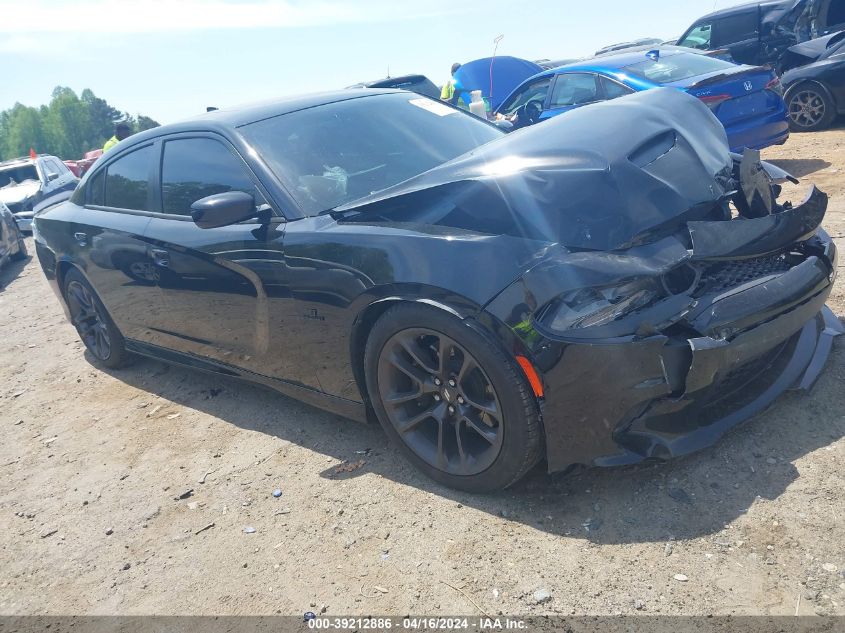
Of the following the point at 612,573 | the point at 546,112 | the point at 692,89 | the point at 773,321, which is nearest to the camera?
the point at 612,573

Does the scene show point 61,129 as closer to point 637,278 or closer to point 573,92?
point 573,92

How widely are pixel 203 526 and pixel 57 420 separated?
83.7 inches

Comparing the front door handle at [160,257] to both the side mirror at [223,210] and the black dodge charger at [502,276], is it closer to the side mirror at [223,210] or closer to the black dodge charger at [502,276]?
the black dodge charger at [502,276]

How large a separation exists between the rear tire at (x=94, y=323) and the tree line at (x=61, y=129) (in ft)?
291

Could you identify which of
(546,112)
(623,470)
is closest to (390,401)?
(623,470)

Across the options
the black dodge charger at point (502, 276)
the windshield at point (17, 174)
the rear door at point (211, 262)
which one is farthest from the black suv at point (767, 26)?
the windshield at point (17, 174)

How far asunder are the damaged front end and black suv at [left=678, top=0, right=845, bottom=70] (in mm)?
11723

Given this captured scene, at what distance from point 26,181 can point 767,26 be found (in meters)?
15.5

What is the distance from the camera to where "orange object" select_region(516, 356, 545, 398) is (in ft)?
8.03

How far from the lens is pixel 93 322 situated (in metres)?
5.27

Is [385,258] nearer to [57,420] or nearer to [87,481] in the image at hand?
[87,481]

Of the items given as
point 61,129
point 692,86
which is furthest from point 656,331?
point 61,129

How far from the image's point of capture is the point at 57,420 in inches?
183

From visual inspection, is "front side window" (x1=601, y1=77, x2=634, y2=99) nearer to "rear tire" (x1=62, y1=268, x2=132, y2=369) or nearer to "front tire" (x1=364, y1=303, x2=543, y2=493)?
"rear tire" (x1=62, y1=268, x2=132, y2=369)
